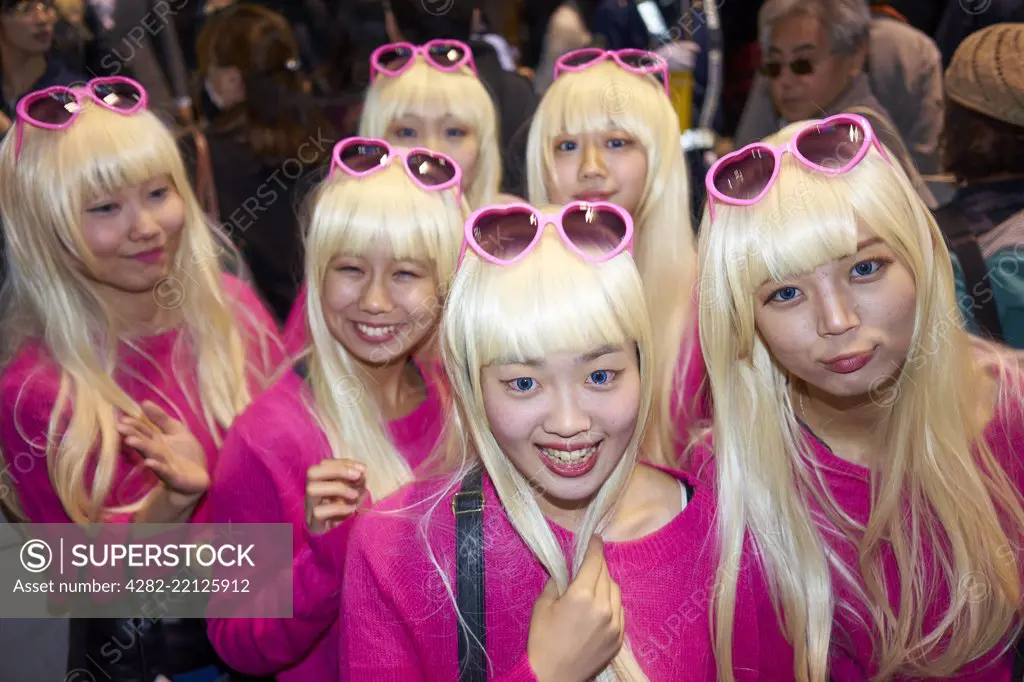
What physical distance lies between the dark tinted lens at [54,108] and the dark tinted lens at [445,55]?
3.97ft

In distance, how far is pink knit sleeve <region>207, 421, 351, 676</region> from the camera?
6.51 feet

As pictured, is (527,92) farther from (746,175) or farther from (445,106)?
(746,175)

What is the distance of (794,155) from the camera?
1.75 meters

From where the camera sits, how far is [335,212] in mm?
2234

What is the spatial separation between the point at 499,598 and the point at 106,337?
4.48 ft

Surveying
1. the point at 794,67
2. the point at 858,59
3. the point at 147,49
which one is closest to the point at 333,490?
the point at 794,67

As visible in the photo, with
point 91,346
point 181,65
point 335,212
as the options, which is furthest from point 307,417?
point 181,65

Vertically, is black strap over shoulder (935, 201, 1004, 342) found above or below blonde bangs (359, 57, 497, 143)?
below

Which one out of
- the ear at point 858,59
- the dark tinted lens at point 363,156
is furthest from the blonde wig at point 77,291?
the ear at point 858,59

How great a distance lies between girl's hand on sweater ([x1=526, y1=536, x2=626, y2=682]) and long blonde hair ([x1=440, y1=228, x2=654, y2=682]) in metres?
0.07

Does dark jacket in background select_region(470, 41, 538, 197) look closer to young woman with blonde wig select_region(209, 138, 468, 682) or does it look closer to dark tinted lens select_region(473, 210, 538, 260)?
young woman with blonde wig select_region(209, 138, 468, 682)

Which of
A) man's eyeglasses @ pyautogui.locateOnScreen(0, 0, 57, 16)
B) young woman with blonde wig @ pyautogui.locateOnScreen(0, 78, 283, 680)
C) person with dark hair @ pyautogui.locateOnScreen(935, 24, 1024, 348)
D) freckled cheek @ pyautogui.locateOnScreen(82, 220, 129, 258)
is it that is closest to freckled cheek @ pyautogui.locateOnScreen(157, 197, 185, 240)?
young woman with blonde wig @ pyautogui.locateOnScreen(0, 78, 283, 680)

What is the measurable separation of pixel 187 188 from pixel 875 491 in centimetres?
191

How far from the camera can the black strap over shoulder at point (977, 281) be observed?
7.75 ft
